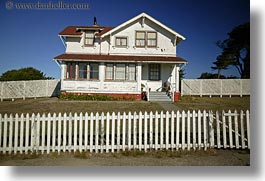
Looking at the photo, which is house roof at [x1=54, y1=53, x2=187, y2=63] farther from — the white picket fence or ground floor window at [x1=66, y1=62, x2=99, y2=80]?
the white picket fence

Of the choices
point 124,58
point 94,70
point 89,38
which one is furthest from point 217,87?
point 89,38

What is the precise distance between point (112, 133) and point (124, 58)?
7.03 metres

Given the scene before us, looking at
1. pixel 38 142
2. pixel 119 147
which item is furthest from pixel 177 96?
pixel 38 142

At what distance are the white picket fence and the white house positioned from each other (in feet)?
19.6

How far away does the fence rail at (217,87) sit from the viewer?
14.5 feet

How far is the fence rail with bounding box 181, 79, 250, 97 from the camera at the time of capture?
14.5 feet

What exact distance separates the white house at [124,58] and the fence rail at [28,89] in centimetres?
192

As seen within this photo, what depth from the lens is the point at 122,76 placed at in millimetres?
10422

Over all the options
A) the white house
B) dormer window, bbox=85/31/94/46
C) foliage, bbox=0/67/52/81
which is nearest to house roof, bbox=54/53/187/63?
the white house

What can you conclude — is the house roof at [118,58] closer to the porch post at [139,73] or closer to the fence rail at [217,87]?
the porch post at [139,73]

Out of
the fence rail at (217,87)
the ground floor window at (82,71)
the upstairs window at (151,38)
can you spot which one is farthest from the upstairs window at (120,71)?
the fence rail at (217,87)

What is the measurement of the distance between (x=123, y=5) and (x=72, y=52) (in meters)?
6.40

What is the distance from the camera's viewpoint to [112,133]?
355cm

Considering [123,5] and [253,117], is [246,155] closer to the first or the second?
[253,117]
